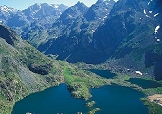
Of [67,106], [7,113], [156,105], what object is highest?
[156,105]

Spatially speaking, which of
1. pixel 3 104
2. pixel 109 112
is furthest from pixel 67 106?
pixel 3 104

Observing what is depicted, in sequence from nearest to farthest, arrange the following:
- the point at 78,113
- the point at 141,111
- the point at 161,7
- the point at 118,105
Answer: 1. the point at 161,7
2. the point at 78,113
3. the point at 141,111
4. the point at 118,105

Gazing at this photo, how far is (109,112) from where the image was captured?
177375 millimetres

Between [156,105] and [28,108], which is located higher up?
[156,105]

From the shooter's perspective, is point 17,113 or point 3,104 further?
point 3,104

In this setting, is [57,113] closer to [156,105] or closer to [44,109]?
[44,109]

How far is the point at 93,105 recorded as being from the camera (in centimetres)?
19650

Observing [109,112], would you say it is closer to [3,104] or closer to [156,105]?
[156,105]

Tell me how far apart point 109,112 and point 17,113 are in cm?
6415

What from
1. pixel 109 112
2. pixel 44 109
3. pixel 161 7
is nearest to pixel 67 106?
pixel 44 109

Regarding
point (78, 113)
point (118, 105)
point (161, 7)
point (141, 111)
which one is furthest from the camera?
point (118, 105)

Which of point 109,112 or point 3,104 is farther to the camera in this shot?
point 3,104

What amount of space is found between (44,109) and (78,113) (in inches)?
1182

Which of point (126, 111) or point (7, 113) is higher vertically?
point (126, 111)
